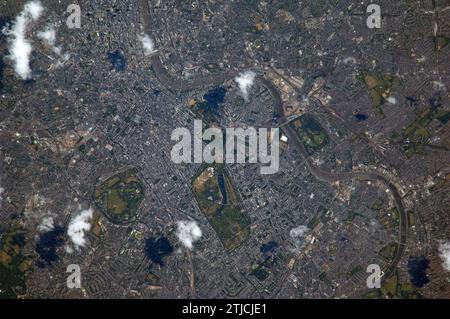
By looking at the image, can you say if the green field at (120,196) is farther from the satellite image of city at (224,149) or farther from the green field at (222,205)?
the green field at (222,205)

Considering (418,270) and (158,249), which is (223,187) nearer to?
(158,249)

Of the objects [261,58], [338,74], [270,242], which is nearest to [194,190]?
[270,242]

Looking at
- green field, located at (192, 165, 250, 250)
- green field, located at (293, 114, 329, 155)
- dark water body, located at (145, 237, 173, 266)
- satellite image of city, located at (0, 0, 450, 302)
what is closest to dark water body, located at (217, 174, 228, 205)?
green field, located at (192, 165, 250, 250)

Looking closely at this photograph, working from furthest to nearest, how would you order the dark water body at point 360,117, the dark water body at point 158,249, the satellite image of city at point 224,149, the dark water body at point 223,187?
the dark water body at point 223,187 → the dark water body at point 360,117 → the dark water body at point 158,249 → the satellite image of city at point 224,149

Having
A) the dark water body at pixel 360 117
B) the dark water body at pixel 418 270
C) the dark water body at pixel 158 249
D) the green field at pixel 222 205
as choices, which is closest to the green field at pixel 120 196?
the dark water body at pixel 158 249

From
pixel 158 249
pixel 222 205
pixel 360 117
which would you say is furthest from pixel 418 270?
pixel 158 249

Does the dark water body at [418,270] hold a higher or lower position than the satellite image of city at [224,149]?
lower

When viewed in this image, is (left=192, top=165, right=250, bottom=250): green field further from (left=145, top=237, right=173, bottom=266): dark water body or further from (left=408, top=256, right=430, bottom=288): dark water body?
(left=408, top=256, right=430, bottom=288): dark water body
